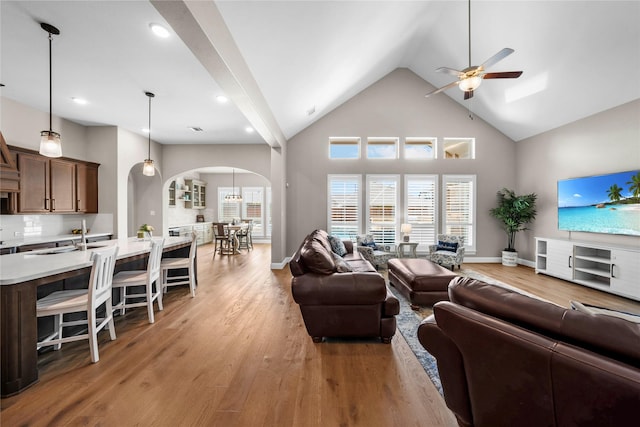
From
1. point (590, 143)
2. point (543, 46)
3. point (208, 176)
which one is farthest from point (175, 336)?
point (208, 176)

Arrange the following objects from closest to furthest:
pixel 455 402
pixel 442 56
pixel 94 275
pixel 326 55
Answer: pixel 455 402, pixel 94 275, pixel 326 55, pixel 442 56

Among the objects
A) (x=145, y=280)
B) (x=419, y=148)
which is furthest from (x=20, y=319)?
(x=419, y=148)

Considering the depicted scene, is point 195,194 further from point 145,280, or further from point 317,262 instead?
point 317,262

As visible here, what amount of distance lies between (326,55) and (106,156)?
190 inches

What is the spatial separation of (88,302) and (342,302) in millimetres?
2181

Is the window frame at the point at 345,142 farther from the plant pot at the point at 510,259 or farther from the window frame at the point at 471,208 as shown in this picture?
the plant pot at the point at 510,259

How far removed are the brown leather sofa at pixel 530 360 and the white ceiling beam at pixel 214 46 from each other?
249cm

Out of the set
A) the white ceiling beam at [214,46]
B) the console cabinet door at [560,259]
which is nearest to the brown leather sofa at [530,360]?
the white ceiling beam at [214,46]

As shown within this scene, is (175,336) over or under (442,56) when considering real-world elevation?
under

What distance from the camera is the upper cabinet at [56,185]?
4008 millimetres

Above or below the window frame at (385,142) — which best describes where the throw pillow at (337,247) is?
below

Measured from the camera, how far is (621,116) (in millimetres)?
4195

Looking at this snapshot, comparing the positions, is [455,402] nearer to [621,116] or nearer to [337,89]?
[337,89]

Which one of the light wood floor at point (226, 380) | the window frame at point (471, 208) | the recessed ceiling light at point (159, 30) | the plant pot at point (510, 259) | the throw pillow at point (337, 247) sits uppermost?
the recessed ceiling light at point (159, 30)
